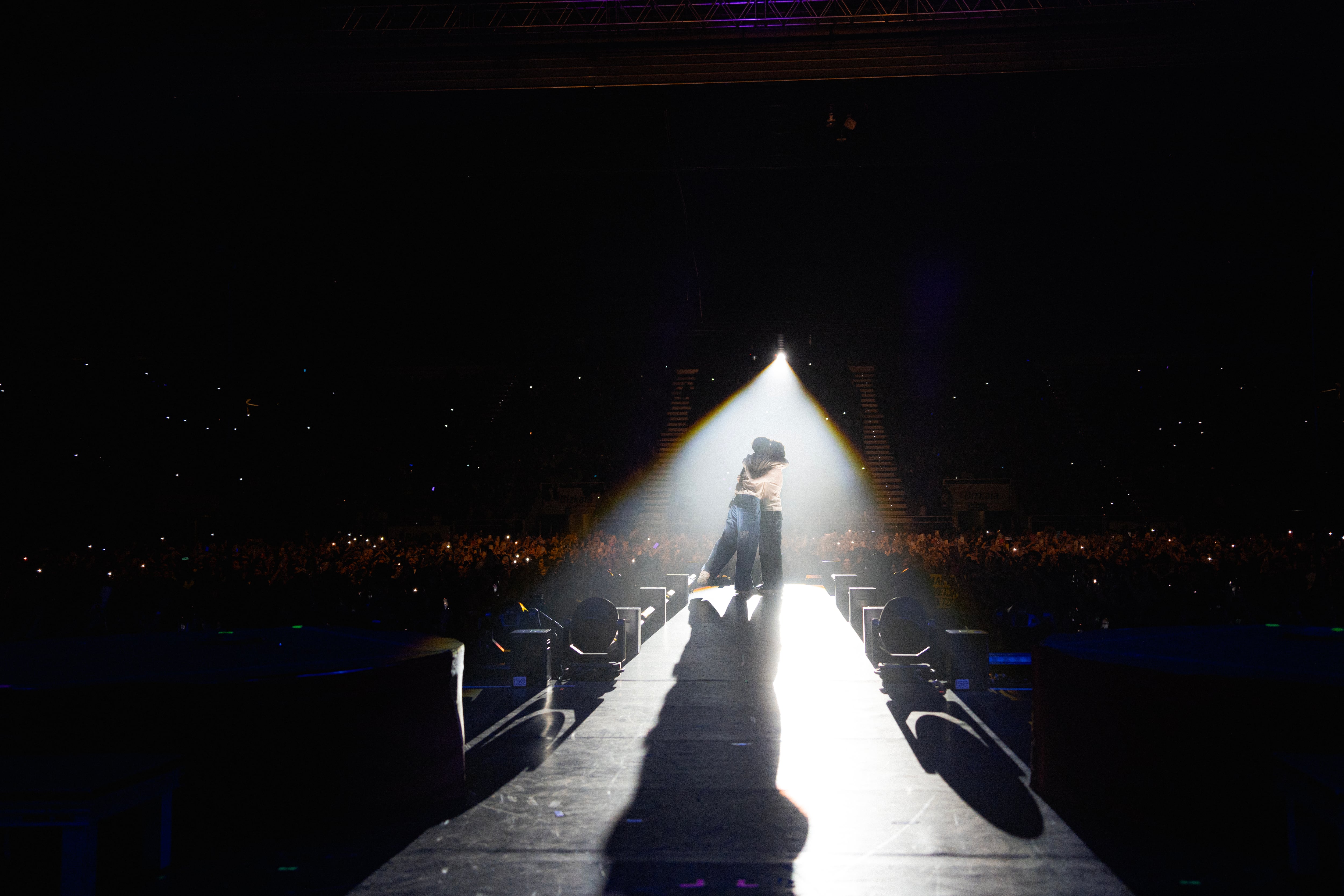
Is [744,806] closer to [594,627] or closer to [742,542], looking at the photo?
[742,542]

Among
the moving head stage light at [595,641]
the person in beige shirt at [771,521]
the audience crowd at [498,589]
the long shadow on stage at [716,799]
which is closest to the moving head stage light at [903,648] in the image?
the audience crowd at [498,589]

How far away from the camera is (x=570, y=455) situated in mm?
25141

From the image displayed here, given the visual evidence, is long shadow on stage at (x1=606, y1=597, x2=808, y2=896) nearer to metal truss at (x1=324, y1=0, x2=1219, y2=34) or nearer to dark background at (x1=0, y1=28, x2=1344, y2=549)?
dark background at (x1=0, y1=28, x2=1344, y2=549)

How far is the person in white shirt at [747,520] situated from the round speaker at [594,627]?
944 mm

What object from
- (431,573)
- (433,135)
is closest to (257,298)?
(433,135)

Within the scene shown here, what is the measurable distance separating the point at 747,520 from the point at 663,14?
27.9ft

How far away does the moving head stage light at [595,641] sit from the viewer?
7.27 meters

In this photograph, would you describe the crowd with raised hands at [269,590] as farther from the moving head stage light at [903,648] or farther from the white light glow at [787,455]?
the white light glow at [787,455]

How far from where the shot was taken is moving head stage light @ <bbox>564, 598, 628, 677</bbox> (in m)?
7.27

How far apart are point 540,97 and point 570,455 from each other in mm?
13401

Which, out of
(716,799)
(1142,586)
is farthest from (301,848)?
(1142,586)

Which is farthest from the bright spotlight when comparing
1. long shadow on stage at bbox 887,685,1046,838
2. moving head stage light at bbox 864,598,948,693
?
long shadow on stage at bbox 887,685,1046,838

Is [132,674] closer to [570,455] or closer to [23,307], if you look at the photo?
[23,307]

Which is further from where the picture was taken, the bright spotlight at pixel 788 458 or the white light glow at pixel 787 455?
the white light glow at pixel 787 455
